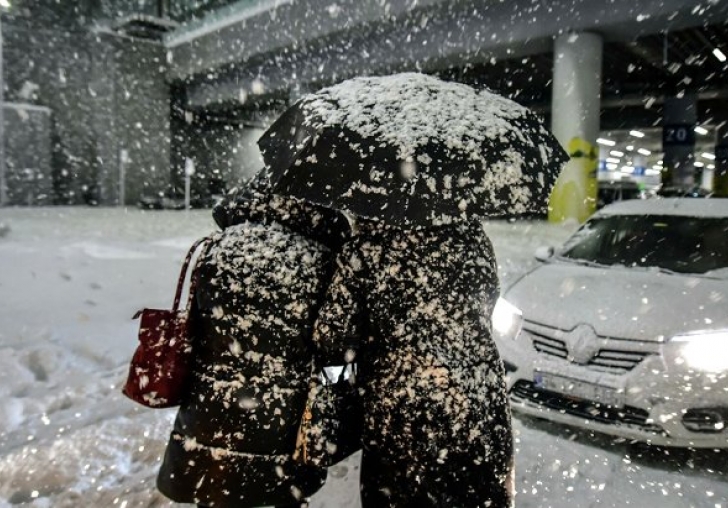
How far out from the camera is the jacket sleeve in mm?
1655

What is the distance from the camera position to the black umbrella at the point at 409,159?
1.62m

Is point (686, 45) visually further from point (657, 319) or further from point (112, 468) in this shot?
point (112, 468)

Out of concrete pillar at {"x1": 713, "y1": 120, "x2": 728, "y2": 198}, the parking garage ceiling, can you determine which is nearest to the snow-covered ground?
the parking garage ceiling

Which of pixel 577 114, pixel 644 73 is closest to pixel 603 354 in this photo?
pixel 577 114

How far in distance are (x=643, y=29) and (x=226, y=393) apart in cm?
1584

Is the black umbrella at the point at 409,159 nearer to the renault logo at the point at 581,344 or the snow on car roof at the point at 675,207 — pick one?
the renault logo at the point at 581,344

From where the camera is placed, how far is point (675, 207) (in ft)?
16.3

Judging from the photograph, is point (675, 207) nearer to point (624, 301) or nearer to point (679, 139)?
point (624, 301)

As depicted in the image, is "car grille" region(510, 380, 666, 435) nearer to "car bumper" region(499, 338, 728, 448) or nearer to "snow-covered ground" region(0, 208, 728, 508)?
"car bumper" region(499, 338, 728, 448)

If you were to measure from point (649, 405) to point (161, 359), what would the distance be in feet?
8.76

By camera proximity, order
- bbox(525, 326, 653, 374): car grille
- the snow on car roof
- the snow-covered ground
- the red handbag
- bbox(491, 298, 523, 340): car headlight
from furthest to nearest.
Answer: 1. the snow on car roof
2. bbox(491, 298, 523, 340): car headlight
3. bbox(525, 326, 653, 374): car grille
4. the snow-covered ground
5. the red handbag

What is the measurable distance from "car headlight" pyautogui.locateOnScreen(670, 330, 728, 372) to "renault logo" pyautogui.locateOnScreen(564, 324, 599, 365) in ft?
1.35

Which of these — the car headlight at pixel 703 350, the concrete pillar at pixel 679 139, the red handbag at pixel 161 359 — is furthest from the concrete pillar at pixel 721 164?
the red handbag at pixel 161 359

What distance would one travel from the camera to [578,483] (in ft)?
10.2
